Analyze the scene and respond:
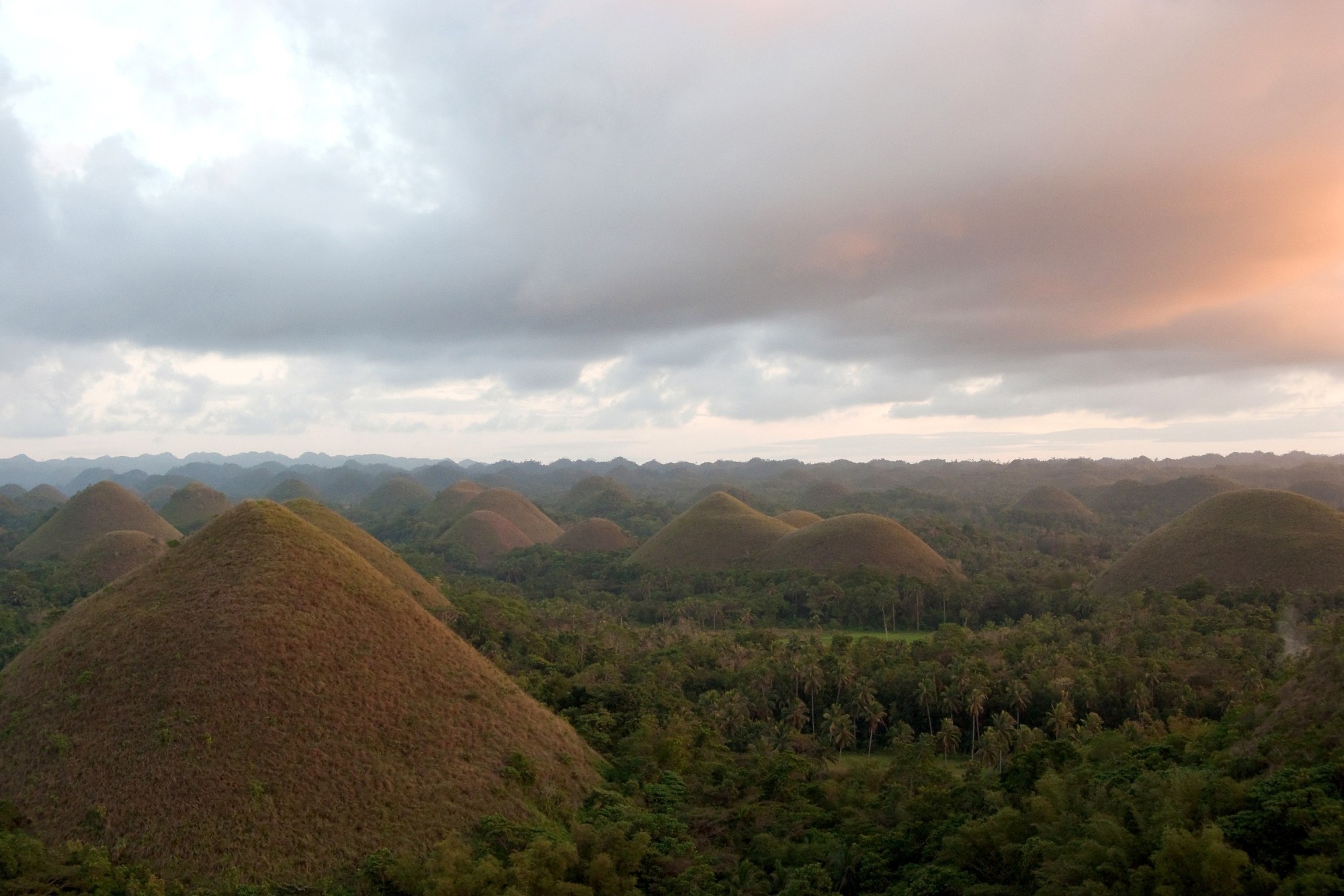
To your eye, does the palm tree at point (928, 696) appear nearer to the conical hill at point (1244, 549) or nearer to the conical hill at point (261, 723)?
the conical hill at point (261, 723)

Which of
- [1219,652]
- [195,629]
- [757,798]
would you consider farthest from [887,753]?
[195,629]

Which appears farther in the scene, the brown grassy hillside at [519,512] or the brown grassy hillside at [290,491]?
the brown grassy hillside at [290,491]

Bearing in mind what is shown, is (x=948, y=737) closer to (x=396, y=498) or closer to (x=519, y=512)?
(x=519, y=512)

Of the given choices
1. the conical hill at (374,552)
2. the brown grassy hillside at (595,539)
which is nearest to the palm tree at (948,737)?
the conical hill at (374,552)

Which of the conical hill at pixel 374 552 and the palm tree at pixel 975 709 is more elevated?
the conical hill at pixel 374 552

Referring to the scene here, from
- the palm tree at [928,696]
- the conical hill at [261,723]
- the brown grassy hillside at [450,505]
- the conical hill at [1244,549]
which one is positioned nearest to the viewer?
the conical hill at [261,723]

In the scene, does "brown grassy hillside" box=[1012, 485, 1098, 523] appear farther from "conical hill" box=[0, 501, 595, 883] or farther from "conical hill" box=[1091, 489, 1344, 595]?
"conical hill" box=[0, 501, 595, 883]

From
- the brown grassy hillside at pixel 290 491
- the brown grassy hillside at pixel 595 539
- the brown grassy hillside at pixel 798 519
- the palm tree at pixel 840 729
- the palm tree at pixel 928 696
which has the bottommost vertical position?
the palm tree at pixel 840 729
